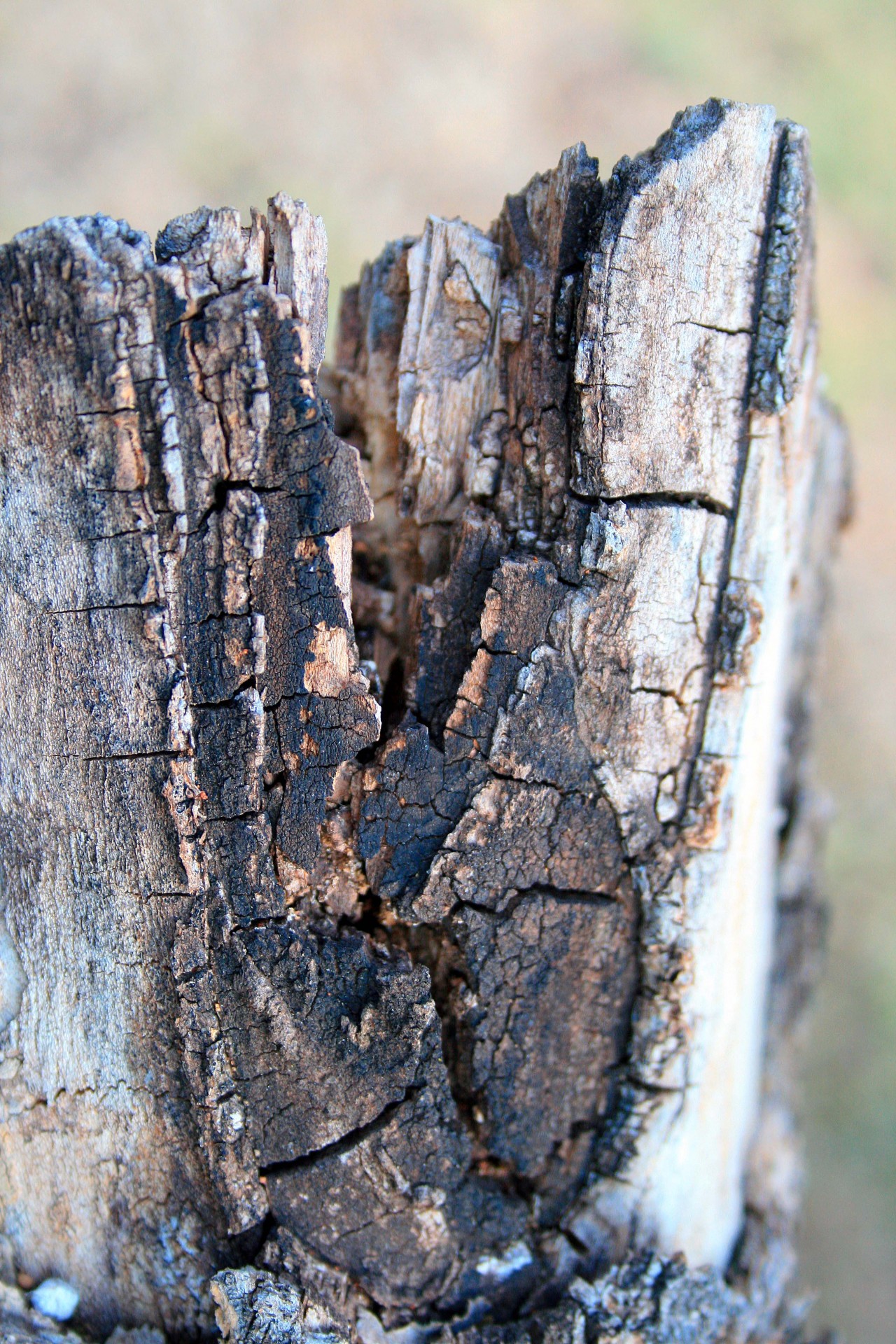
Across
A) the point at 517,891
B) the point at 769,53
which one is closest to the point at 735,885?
the point at 517,891

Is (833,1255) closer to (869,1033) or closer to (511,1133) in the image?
(869,1033)

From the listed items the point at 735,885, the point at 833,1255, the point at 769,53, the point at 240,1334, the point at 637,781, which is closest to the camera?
the point at 240,1334

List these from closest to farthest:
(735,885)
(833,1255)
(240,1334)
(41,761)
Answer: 1. (240,1334)
2. (41,761)
3. (735,885)
4. (833,1255)

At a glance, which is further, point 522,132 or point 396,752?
point 522,132

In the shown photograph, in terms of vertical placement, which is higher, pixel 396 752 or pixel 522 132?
pixel 522 132

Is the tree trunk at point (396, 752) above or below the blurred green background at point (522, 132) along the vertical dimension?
below
